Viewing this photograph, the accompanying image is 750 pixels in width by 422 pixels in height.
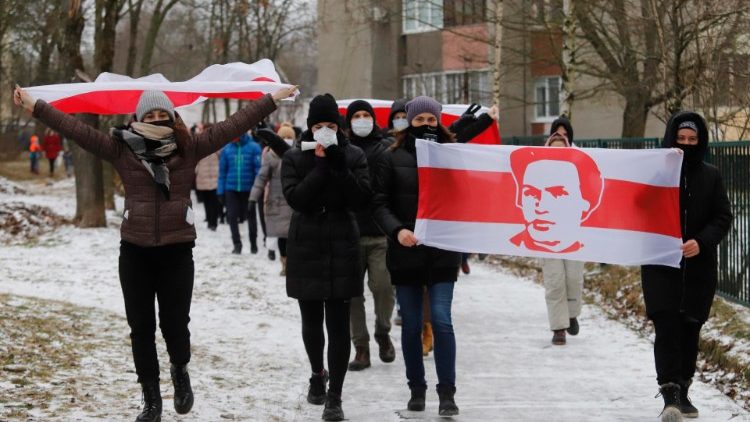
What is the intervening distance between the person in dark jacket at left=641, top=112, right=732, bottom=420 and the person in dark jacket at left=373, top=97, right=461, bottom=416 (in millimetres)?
1297

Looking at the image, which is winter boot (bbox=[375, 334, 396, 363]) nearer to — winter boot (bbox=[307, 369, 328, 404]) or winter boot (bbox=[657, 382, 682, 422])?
Answer: winter boot (bbox=[307, 369, 328, 404])

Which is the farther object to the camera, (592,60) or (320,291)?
(592,60)

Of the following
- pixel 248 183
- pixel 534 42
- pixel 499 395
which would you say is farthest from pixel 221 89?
pixel 534 42

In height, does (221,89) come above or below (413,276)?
above

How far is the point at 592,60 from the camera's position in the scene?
115 ft

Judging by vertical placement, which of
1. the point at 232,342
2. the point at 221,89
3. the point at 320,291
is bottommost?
the point at 232,342

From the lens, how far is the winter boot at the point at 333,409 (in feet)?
25.6

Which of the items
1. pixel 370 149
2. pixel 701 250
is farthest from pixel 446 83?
pixel 701 250

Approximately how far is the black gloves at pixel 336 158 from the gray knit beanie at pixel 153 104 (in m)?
1.10

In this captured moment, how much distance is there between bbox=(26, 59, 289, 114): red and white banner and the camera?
7891 mm

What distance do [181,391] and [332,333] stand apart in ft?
3.58

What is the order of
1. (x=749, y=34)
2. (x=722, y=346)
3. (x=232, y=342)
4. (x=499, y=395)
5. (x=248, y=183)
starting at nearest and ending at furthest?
(x=499, y=395), (x=722, y=346), (x=232, y=342), (x=749, y=34), (x=248, y=183)

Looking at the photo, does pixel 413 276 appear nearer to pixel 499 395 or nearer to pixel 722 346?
pixel 499 395

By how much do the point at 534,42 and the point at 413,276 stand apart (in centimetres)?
2762
